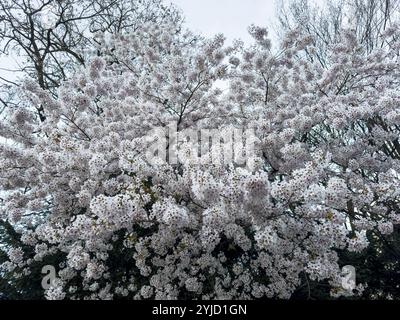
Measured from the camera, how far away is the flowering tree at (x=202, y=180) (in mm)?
3467

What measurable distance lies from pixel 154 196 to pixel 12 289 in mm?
4397

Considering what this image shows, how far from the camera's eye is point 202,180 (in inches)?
125

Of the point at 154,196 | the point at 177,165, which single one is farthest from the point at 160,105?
the point at 154,196

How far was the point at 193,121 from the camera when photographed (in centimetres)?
686

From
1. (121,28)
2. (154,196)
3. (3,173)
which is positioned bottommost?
(154,196)

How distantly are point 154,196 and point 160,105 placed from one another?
351 cm

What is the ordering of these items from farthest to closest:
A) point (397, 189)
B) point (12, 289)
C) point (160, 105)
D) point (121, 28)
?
1. point (121, 28)
2. point (160, 105)
3. point (12, 289)
4. point (397, 189)

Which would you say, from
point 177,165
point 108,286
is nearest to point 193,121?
point 177,165

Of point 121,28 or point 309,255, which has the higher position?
point 121,28

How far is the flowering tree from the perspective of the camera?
11.4ft

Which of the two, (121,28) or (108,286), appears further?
(121,28)
